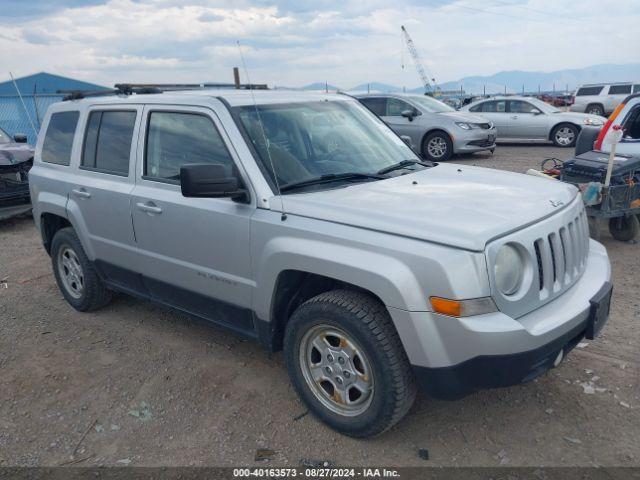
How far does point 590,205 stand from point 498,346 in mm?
4251

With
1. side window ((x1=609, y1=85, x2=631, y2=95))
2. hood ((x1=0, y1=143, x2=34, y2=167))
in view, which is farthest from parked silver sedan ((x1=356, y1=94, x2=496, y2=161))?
side window ((x1=609, y1=85, x2=631, y2=95))

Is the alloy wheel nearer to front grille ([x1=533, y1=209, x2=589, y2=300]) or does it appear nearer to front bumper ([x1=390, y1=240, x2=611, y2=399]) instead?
front bumper ([x1=390, y1=240, x2=611, y2=399])

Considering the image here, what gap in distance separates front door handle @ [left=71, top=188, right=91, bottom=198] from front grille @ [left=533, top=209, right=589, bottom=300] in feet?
11.2

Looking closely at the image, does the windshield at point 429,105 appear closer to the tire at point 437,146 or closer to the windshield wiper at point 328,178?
the tire at point 437,146

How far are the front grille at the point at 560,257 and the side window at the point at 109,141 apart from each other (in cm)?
293

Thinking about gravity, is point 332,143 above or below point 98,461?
above

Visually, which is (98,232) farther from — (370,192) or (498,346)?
(498,346)

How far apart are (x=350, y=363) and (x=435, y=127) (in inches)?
448

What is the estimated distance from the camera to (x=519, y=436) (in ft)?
10.1

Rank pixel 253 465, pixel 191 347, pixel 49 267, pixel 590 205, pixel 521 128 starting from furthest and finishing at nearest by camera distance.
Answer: pixel 521 128 → pixel 49 267 → pixel 590 205 → pixel 191 347 → pixel 253 465

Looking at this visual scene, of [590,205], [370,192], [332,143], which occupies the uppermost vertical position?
[332,143]

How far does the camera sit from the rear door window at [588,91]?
25.5m

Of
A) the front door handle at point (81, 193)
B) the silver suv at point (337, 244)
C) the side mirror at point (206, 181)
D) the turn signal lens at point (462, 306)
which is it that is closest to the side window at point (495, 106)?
the silver suv at point (337, 244)

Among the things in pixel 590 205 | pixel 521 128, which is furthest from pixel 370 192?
pixel 521 128
